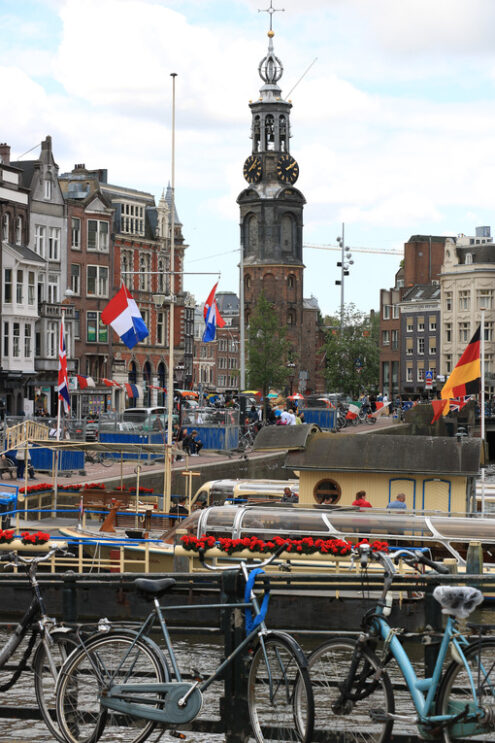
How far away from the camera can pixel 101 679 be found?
26.1ft

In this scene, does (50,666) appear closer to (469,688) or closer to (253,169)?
(469,688)

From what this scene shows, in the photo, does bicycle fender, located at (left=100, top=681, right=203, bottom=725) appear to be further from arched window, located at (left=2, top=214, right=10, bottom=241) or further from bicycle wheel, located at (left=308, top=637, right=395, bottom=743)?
arched window, located at (left=2, top=214, right=10, bottom=241)

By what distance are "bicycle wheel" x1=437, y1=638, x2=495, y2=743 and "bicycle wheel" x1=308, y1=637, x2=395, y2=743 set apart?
1.22ft

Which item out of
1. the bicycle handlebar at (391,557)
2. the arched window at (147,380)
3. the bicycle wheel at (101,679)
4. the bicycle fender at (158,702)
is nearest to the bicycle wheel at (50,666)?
the bicycle wheel at (101,679)

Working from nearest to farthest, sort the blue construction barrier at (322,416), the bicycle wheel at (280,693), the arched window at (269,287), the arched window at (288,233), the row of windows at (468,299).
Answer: the bicycle wheel at (280,693) → the blue construction barrier at (322,416) → the row of windows at (468,299) → the arched window at (288,233) → the arched window at (269,287)

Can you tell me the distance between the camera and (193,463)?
4906 cm

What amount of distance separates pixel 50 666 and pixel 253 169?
5648 inches

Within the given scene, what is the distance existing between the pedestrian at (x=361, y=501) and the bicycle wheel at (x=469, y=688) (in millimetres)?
18806

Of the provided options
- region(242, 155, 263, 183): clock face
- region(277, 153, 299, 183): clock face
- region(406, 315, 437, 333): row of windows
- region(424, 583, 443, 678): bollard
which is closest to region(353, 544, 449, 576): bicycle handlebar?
region(424, 583, 443, 678): bollard

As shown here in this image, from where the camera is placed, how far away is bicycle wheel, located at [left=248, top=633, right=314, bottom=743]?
25.1 feet

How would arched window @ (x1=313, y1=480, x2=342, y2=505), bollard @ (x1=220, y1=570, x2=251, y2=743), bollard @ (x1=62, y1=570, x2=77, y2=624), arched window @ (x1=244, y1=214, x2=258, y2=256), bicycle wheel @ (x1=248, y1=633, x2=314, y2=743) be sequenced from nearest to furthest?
bicycle wheel @ (x1=248, y1=633, x2=314, y2=743)
bollard @ (x1=220, y1=570, x2=251, y2=743)
bollard @ (x1=62, y1=570, x2=77, y2=624)
arched window @ (x1=313, y1=480, x2=342, y2=505)
arched window @ (x1=244, y1=214, x2=258, y2=256)

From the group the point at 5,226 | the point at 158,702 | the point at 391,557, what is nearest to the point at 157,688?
the point at 158,702

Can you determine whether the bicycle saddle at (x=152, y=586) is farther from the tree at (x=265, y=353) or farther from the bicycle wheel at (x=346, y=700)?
the tree at (x=265, y=353)

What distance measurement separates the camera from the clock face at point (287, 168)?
486ft
